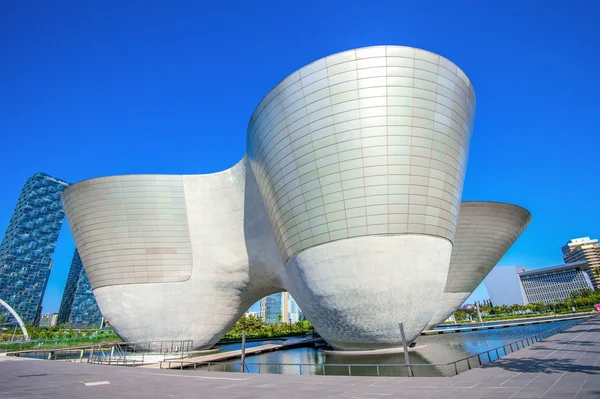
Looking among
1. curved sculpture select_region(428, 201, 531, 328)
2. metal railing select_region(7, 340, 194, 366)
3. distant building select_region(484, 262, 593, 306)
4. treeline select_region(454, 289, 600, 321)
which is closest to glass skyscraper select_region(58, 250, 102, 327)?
metal railing select_region(7, 340, 194, 366)

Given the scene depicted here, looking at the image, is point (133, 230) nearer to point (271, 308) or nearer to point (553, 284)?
point (271, 308)

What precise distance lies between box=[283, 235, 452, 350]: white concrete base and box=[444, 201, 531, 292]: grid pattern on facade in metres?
16.3

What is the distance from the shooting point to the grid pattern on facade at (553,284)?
135 meters

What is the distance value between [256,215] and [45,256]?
148794mm

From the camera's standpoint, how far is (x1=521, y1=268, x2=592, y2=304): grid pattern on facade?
13462 cm

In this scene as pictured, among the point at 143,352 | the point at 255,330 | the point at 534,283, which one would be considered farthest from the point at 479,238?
the point at 534,283

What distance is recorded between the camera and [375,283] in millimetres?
17688

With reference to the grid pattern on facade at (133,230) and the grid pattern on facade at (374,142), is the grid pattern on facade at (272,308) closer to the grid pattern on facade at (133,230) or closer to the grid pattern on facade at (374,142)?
the grid pattern on facade at (133,230)

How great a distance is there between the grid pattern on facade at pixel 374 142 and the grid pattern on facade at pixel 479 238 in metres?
16.3

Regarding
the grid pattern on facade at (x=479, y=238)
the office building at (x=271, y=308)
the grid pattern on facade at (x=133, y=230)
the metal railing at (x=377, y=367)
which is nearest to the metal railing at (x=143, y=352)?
the metal railing at (x=377, y=367)

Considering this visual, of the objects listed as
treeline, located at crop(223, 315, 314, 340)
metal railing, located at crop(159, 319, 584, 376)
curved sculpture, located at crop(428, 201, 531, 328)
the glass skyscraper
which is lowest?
metal railing, located at crop(159, 319, 584, 376)

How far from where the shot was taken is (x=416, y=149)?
17.9 meters

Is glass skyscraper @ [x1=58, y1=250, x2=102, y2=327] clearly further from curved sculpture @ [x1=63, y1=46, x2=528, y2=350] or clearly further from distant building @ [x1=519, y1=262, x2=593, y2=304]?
distant building @ [x1=519, y1=262, x2=593, y2=304]

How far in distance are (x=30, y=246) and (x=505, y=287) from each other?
199m
